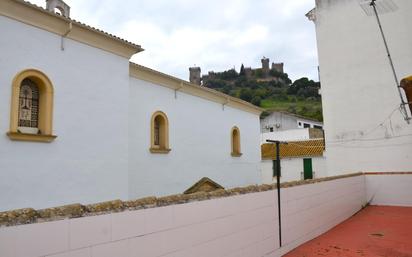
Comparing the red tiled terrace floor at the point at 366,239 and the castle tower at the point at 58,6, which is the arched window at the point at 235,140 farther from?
the castle tower at the point at 58,6

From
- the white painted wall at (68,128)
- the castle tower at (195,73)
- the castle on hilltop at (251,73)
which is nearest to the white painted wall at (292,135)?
the white painted wall at (68,128)

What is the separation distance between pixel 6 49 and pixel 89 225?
217 inches

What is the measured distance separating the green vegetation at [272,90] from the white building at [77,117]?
30.6m

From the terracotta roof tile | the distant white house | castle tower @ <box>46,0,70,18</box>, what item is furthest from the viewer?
the terracotta roof tile

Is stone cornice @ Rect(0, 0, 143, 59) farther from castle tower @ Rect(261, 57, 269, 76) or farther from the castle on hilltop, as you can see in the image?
castle tower @ Rect(261, 57, 269, 76)

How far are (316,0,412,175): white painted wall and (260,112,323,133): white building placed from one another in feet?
70.6

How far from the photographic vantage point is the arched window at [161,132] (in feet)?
37.4

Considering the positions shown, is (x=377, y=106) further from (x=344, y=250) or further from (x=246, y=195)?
(x=246, y=195)

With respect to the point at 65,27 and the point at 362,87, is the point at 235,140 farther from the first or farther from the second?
the point at 65,27

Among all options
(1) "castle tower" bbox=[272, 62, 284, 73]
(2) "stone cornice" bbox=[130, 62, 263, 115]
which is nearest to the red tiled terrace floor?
(2) "stone cornice" bbox=[130, 62, 263, 115]

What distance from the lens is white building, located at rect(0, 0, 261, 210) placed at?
22.7 feet

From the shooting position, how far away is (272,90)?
70.0 metres

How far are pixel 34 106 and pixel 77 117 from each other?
96cm

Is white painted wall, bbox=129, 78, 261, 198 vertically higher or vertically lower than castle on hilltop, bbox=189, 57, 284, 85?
lower
